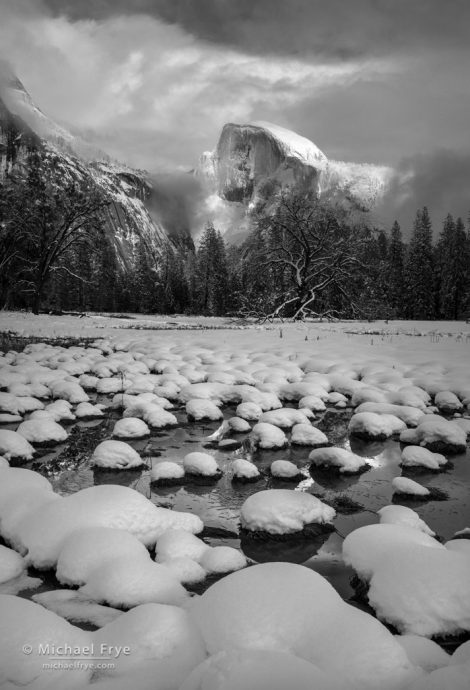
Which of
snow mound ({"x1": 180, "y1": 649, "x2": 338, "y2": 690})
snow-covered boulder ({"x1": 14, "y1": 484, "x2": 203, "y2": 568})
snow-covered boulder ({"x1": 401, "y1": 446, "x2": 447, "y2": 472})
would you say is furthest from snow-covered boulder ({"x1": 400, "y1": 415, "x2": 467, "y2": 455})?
snow mound ({"x1": 180, "y1": 649, "x2": 338, "y2": 690})

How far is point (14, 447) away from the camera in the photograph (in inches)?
168

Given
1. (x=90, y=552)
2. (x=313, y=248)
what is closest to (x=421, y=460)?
(x=90, y=552)

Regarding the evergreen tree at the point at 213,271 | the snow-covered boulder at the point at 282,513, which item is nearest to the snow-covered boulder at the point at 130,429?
the snow-covered boulder at the point at 282,513

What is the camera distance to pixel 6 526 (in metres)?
2.80

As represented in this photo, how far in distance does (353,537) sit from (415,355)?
7820 mm

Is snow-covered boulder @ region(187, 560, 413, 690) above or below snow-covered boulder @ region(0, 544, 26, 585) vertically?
above

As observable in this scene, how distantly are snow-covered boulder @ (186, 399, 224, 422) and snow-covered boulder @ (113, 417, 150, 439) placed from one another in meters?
0.95

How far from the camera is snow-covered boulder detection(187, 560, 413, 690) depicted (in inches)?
62.9

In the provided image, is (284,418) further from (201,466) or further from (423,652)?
(423,652)

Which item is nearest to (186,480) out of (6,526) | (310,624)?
(6,526)

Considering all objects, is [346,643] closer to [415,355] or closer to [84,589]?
[84,589]

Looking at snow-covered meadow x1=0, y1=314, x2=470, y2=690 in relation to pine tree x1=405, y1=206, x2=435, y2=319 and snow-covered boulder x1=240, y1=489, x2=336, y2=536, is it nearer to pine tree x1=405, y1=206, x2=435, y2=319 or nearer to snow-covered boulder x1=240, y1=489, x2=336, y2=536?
snow-covered boulder x1=240, y1=489, x2=336, y2=536

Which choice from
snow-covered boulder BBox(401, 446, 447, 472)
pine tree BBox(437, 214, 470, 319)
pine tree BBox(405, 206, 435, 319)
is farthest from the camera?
pine tree BBox(405, 206, 435, 319)

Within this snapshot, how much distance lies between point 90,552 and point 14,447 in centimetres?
235
